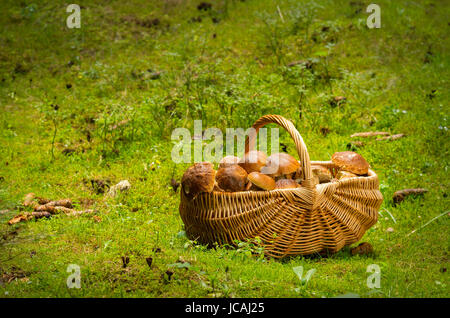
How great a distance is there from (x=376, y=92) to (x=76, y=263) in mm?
6096

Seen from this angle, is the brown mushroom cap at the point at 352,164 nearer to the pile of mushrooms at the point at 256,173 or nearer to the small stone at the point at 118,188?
the pile of mushrooms at the point at 256,173

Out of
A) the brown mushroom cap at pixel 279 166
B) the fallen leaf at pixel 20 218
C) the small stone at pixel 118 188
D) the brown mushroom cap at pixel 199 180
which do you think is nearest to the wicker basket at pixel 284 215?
the brown mushroom cap at pixel 199 180

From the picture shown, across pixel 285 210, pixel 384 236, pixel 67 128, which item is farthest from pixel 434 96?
pixel 67 128

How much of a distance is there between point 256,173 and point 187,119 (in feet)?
11.9

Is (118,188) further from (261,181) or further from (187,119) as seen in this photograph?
(261,181)

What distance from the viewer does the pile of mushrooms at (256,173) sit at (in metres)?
4.18

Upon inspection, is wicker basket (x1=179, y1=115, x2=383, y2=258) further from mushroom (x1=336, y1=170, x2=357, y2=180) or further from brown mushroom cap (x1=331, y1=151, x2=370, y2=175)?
brown mushroom cap (x1=331, y1=151, x2=370, y2=175)

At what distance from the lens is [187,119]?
768 centimetres

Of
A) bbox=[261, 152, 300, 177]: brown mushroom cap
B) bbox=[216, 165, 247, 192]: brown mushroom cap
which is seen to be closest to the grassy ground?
bbox=[216, 165, 247, 192]: brown mushroom cap

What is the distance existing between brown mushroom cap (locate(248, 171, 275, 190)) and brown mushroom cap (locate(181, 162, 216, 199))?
37 cm

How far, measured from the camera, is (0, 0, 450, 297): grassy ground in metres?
3.73

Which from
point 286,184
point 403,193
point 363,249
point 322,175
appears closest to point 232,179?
point 286,184
